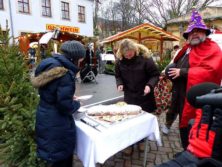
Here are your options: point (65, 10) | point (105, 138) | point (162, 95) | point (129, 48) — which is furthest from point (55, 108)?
point (65, 10)

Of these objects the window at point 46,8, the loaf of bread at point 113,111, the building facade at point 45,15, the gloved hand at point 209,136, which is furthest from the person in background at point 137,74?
the window at point 46,8

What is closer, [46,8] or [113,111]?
[113,111]

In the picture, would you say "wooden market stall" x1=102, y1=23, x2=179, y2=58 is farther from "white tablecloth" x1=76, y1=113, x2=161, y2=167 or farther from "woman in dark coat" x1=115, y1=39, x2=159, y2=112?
"white tablecloth" x1=76, y1=113, x2=161, y2=167

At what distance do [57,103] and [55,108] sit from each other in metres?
0.09

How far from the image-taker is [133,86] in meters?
3.58

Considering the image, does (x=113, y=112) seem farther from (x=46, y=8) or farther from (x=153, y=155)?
(x=46, y=8)

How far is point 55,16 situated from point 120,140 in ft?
76.1

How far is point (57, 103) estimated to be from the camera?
2295mm

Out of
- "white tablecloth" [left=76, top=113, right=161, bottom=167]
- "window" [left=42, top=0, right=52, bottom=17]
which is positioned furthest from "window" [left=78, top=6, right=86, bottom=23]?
"white tablecloth" [left=76, top=113, right=161, bottom=167]

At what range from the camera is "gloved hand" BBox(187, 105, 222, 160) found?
1065 mm

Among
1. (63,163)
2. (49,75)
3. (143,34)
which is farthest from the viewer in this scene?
(143,34)

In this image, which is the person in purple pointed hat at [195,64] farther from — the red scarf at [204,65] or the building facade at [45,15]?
the building facade at [45,15]

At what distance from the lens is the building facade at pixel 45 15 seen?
66.2ft

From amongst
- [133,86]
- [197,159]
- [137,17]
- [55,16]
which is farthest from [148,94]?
Result: [137,17]
